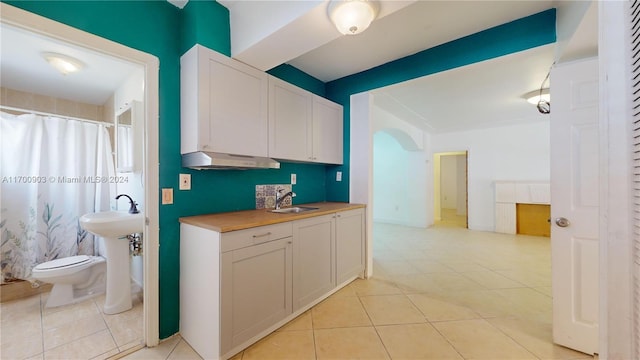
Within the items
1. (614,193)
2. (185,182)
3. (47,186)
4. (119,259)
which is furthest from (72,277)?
(614,193)

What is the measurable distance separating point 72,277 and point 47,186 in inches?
43.7

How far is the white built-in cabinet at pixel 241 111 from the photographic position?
168 centimetres

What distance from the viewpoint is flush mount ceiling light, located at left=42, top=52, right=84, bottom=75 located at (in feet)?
6.95

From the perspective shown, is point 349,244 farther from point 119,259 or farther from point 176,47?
point 176,47

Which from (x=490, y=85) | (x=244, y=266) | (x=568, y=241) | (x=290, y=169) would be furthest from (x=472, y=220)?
(x=244, y=266)

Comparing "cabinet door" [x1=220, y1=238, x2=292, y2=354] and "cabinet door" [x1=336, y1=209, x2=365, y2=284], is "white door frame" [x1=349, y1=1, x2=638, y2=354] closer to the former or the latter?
"cabinet door" [x1=220, y1=238, x2=292, y2=354]

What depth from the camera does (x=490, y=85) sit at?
3260 mm

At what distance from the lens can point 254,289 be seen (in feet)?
5.33

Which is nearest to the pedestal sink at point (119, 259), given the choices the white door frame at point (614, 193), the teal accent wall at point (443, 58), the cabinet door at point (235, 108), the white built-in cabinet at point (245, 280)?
the white built-in cabinet at point (245, 280)

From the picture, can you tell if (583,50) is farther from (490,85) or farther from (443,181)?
(443,181)

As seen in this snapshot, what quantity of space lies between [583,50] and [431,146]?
4.86 meters

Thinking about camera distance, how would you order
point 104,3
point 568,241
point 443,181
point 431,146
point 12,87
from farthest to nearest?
point 443,181, point 431,146, point 12,87, point 568,241, point 104,3

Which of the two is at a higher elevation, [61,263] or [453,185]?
[453,185]

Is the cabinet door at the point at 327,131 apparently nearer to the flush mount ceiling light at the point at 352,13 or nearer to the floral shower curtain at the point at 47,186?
the flush mount ceiling light at the point at 352,13
